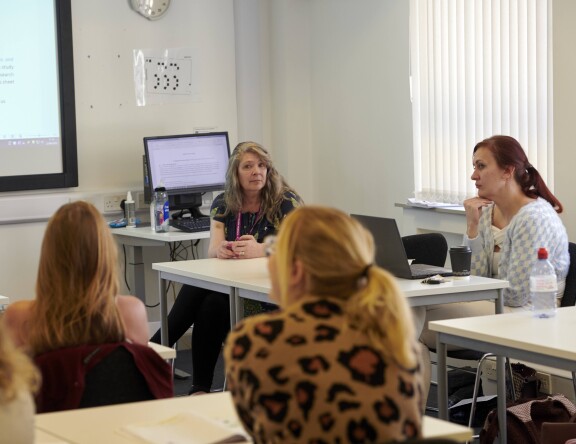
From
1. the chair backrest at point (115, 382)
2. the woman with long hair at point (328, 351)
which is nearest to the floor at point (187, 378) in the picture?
the chair backrest at point (115, 382)

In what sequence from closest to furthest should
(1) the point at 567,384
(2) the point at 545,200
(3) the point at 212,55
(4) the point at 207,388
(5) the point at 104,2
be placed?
(1) the point at 567,384
(2) the point at 545,200
(4) the point at 207,388
(5) the point at 104,2
(3) the point at 212,55

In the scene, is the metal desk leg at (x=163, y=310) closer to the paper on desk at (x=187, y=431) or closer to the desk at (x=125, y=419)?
the desk at (x=125, y=419)

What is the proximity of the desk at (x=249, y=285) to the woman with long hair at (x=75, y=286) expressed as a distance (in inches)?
66.9

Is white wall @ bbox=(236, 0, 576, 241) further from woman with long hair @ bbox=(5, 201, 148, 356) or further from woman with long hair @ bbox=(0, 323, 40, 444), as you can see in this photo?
woman with long hair @ bbox=(0, 323, 40, 444)

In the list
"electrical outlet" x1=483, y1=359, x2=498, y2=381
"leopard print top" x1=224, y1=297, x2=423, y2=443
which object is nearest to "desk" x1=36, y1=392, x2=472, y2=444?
"leopard print top" x1=224, y1=297, x2=423, y2=443

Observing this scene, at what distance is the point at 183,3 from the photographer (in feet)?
21.6

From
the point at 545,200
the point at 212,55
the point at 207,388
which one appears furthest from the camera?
the point at 212,55

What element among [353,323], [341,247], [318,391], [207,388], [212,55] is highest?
[212,55]

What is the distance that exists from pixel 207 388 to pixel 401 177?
2004 millimetres

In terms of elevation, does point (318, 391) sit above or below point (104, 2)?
below

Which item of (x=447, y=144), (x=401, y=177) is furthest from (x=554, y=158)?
(x=401, y=177)

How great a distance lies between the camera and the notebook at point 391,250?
418 cm

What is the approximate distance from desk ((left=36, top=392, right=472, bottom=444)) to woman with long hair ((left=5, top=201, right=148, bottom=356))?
178mm

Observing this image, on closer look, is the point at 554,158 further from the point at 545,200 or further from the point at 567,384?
the point at 567,384
